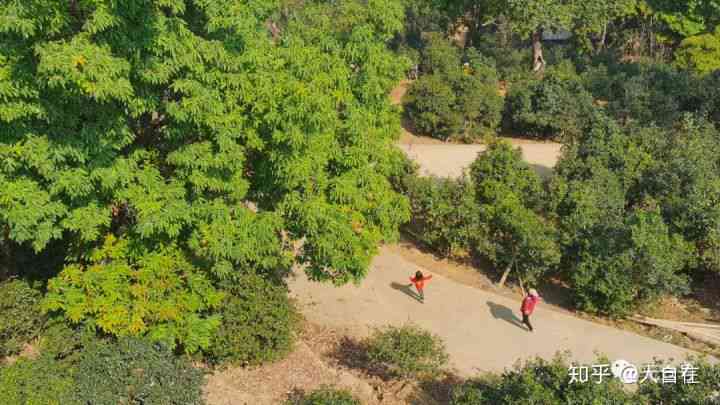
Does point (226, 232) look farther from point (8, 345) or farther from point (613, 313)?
point (613, 313)

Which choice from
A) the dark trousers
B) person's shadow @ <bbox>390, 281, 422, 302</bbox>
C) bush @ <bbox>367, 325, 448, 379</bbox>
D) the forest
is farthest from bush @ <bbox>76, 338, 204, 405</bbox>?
the dark trousers

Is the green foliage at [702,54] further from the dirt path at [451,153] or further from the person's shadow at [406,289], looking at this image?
the person's shadow at [406,289]

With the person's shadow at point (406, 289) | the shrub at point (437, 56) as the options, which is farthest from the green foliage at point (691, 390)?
the shrub at point (437, 56)

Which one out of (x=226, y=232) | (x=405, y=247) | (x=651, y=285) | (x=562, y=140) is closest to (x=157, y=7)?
(x=226, y=232)

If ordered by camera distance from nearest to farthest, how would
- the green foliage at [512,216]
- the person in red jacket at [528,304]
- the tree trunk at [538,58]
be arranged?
the person in red jacket at [528,304] → the green foliage at [512,216] → the tree trunk at [538,58]

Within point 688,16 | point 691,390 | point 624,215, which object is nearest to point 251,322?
point 691,390

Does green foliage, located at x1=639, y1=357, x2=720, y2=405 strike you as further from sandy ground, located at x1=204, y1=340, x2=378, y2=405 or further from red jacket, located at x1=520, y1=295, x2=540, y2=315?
red jacket, located at x1=520, y1=295, x2=540, y2=315

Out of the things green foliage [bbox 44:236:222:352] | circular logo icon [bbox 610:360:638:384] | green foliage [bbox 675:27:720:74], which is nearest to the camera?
circular logo icon [bbox 610:360:638:384]
